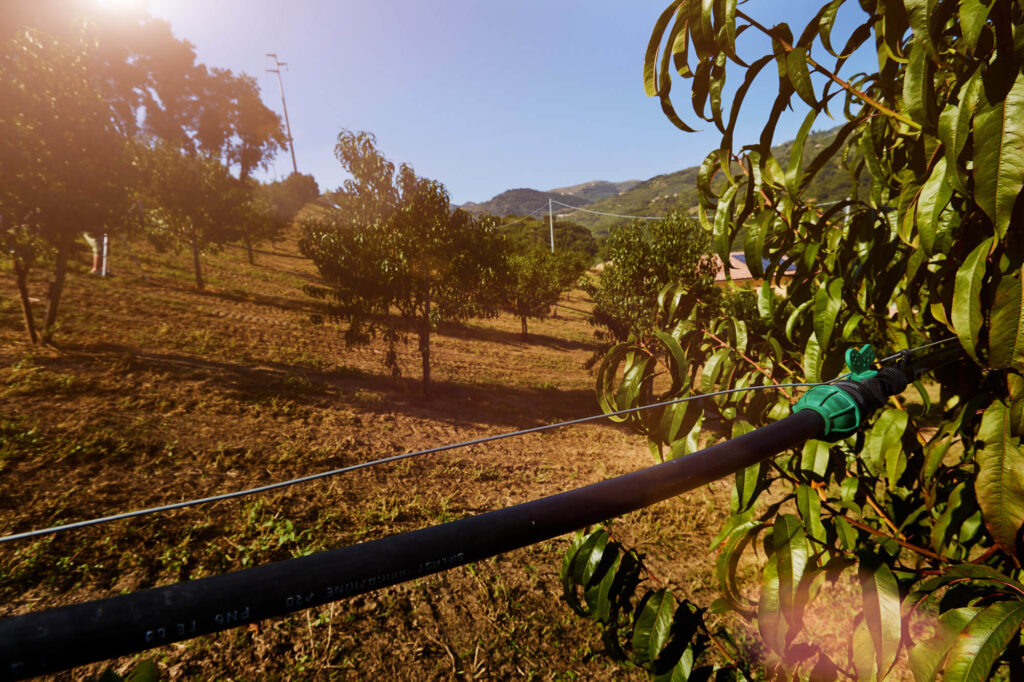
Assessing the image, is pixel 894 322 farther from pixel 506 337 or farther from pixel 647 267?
pixel 506 337

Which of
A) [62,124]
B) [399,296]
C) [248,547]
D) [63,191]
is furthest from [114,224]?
[248,547]

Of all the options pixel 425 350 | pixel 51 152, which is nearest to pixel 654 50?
pixel 425 350

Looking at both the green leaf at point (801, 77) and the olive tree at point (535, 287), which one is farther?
the olive tree at point (535, 287)

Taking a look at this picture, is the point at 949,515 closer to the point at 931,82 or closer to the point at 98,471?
the point at 931,82

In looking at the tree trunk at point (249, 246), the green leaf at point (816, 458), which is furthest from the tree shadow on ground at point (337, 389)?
the tree trunk at point (249, 246)

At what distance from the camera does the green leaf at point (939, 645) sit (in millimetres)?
896

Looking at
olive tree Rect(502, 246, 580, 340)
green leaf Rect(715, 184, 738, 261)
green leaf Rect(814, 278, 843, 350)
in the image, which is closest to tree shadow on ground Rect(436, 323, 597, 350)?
olive tree Rect(502, 246, 580, 340)

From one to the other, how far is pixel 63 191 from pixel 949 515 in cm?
1174

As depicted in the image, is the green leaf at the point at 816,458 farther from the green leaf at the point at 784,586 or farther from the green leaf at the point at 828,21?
the green leaf at the point at 828,21

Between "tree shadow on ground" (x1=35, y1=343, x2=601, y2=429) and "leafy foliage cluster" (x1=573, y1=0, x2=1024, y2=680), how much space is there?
739 cm

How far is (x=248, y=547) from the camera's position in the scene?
395cm

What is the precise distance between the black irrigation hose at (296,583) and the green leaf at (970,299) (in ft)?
2.63

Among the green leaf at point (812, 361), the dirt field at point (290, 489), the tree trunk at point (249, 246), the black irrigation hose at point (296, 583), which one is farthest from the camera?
the tree trunk at point (249, 246)

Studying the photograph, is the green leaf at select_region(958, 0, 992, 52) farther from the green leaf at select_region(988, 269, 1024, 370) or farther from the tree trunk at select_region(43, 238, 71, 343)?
the tree trunk at select_region(43, 238, 71, 343)
